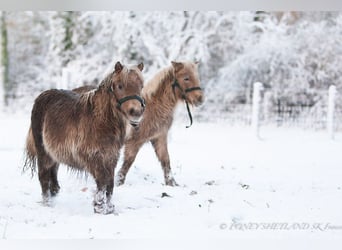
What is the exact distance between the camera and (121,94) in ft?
7.86

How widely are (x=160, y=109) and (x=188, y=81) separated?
1.03 ft

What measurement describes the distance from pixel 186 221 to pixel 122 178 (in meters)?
0.74

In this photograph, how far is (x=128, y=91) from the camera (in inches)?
93.5

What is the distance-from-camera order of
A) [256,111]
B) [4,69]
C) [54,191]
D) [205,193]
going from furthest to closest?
[4,69] → [256,111] → [205,193] → [54,191]

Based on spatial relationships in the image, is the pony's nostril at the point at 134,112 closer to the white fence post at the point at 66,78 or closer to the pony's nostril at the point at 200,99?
the pony's nostril at the point at 200,99

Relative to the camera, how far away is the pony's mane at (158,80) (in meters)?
3.17

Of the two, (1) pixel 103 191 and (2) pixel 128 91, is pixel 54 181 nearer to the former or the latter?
(1) pixel 103 191

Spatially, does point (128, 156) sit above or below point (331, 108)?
below

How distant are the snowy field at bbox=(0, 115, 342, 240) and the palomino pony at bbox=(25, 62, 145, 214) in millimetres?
212

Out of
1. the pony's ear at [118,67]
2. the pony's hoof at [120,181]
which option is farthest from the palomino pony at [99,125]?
the pony's hoof at [120,181]

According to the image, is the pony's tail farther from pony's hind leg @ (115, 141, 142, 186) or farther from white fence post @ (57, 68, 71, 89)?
white fence post @ (57, 68, 71, 89)

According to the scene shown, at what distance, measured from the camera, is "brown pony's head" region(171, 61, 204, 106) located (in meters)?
3.08

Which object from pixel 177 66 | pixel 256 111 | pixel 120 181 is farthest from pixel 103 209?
pixel 256 111

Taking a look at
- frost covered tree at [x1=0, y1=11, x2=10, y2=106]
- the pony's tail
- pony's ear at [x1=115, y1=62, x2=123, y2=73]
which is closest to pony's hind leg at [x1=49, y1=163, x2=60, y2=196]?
the pony's tail
